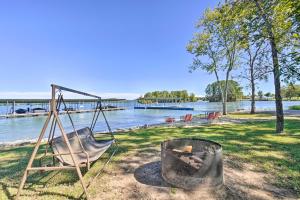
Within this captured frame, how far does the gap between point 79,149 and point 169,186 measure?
89.0 inches

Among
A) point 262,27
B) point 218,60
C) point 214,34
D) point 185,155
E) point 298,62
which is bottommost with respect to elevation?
point 185,155

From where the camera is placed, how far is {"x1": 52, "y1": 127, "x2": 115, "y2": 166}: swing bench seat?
11.8 ft

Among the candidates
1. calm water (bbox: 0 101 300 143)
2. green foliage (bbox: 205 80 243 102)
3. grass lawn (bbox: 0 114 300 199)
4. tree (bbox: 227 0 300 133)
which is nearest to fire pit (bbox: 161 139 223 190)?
grass lawn (bbox: 0 114 300 199)

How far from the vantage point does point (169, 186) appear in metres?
3.44

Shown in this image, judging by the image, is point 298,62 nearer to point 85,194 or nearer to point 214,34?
point 85,194

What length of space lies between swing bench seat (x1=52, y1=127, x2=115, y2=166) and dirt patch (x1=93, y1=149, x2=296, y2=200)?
20.5 inches

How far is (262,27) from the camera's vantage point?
310 inches

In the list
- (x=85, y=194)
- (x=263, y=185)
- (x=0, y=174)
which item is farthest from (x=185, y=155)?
(x=0, y=174)

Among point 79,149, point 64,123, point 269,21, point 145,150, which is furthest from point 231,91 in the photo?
point 79,149

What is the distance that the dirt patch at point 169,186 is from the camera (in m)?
3.15

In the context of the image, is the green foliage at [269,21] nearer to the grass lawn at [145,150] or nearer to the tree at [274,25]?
A: the tree at [274,25]

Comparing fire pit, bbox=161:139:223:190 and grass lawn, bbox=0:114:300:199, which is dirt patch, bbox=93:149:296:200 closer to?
fire pit, bbox=161:139:223:190

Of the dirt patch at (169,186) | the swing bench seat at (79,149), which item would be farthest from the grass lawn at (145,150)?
the swing bench seat at (79,149)

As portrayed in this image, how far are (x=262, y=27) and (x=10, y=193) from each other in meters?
9.29
